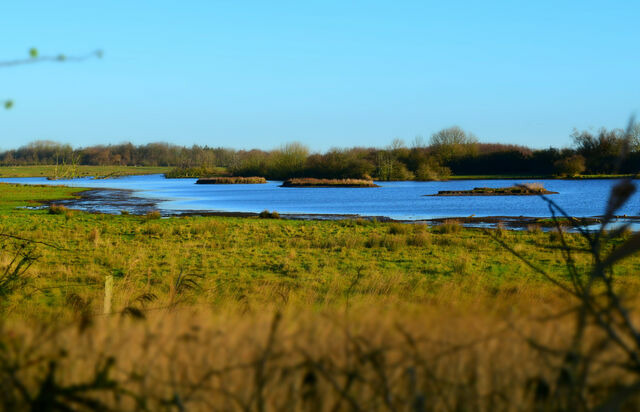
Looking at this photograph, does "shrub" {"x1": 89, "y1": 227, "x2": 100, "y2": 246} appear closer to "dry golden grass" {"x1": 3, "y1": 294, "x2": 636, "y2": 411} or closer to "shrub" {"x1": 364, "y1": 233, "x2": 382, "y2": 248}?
"shrub" {"x1": 364, "y1": 233, "x2": 382, "y2": 248}

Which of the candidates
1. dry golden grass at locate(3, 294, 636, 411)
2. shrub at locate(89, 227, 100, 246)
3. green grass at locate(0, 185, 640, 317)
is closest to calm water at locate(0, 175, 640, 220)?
green grass at locate(0, 185, 640, 317)

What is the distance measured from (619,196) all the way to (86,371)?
1929 mm

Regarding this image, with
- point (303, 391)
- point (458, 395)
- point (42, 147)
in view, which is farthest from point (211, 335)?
point (42, 147)

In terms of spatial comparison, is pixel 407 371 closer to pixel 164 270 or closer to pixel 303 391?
pixel 303 391

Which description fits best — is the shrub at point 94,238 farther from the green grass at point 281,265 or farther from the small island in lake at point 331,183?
the small island in lake at point 331,183

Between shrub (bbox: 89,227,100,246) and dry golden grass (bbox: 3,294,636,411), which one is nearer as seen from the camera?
dry golden grass (bbox: 3,294,636,411)

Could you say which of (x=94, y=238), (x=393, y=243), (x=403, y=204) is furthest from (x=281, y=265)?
(x=403, y=204)

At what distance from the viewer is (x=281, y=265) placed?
631 inches

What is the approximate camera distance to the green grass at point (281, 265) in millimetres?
10234

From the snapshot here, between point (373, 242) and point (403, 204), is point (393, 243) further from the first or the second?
point (403, 204)

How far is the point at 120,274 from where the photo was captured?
48.9ft

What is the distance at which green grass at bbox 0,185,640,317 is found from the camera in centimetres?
1023

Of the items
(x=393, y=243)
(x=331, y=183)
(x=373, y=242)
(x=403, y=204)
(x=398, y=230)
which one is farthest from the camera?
(x=331, y=183)

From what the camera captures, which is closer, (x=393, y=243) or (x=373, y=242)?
(x=393, y=243)
